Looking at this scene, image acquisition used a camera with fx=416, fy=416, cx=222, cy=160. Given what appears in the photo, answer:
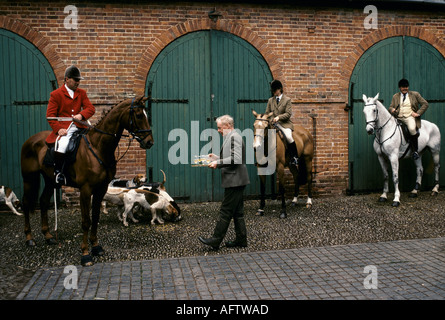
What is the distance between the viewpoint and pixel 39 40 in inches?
354

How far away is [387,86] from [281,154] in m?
4.03

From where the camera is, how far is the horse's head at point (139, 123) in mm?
5680

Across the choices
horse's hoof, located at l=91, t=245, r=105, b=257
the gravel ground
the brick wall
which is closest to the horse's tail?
the gravel ground

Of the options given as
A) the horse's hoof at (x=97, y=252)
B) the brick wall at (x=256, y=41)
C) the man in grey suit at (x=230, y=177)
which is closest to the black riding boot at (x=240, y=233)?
the man in grey suit at (x=230, y=177)

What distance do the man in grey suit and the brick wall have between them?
3.90 metres

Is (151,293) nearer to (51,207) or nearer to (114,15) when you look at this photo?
(51,207)

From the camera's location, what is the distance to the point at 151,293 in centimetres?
452

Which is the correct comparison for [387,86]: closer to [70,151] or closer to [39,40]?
[70,151]

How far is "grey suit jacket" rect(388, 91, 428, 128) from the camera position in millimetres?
9641

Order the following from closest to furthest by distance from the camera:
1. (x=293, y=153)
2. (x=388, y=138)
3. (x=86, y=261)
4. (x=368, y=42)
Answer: (x=86, y=261) < (x=293, y=153) < (x=388, y=138) < (x=368, y=42)

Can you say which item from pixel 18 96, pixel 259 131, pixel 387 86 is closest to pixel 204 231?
pixel 259 131

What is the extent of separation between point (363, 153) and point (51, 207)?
7.55 m

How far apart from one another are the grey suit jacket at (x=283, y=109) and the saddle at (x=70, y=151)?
4.02 m

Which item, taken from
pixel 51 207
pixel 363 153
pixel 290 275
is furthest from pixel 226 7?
pixel 290 275
